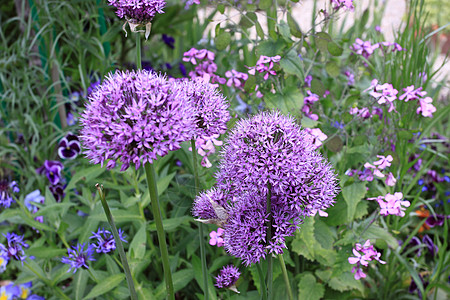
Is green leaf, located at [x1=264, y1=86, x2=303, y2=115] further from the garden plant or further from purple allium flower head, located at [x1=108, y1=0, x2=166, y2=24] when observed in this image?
purple allium flower head, located at [x1=108, y1=0, x2=166, y2=24]

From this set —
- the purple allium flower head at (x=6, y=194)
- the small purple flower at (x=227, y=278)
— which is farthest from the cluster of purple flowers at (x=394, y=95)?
the purple allium flower head at (x=6, y=194)

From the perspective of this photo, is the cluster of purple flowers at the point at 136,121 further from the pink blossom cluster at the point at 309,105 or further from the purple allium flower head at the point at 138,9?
the pink blossom cluster at the point at 309,105

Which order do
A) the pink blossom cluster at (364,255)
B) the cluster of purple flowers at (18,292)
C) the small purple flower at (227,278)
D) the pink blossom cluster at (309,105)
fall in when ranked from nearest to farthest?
the small purple flower at (227,278) → the pink blossom cluster at (364,255) → the pink blossom cluster at (309,105) → the cluster of purple flowers at (18,292)

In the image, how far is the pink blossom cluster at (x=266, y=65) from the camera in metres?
1.73

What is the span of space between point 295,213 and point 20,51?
2.13 m

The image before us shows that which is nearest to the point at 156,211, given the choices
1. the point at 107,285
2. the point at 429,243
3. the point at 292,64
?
the point at 107,285

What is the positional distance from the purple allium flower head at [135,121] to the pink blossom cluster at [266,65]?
875 mm

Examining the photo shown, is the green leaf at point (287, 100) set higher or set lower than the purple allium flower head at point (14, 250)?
higher

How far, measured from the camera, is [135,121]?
87 cm

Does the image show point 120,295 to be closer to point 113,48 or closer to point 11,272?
point 11,272

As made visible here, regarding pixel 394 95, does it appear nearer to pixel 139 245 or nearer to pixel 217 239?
pixel 217 239

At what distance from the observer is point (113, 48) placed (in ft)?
11.9

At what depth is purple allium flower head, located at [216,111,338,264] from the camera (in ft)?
3.06

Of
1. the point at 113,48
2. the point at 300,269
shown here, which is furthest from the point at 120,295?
the point at 113,48
